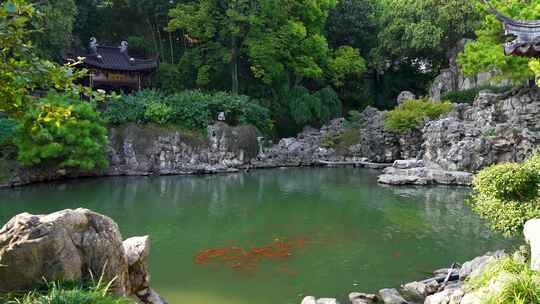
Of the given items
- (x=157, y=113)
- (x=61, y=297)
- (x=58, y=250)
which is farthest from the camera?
(x=157, y=113)

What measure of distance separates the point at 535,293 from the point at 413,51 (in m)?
27.1

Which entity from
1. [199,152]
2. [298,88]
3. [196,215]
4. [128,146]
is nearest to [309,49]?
[298,88]

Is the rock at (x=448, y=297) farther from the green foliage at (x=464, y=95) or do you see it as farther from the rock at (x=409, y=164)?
the green foliage at (x=464, y=95)

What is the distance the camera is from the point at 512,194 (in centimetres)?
661

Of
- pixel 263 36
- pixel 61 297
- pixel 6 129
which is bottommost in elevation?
pixel 61 297

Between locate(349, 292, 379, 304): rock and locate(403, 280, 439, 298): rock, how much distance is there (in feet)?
2.25

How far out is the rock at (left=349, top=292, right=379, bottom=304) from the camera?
662cm

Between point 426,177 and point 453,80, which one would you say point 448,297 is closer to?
point 426,177

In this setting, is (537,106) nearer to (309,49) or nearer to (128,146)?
(309,49)

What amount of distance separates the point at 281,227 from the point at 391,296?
494 cm

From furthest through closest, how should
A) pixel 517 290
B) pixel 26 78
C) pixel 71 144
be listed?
pixel 71 144
pixel 517 290
pixel 26 78

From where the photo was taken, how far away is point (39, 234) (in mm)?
4234

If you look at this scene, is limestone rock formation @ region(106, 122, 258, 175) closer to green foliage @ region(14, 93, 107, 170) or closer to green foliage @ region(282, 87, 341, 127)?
green foliage @ region(14, 93, 107, 170)

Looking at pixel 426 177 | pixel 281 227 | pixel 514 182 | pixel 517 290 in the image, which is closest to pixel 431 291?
pixel 514 182
